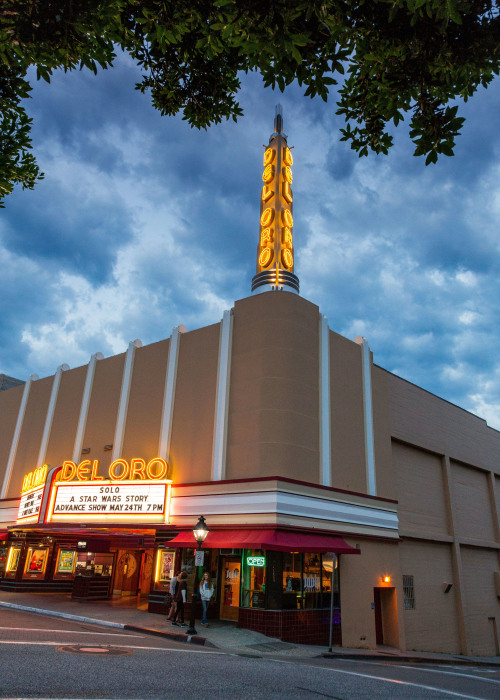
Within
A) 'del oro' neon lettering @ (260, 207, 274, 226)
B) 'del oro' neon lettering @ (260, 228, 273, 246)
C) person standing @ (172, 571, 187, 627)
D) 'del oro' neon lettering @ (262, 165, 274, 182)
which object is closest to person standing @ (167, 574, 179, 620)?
person standing @ (172, 571, 187, 627)

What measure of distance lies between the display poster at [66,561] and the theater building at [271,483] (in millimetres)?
71

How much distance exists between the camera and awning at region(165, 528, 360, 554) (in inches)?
727

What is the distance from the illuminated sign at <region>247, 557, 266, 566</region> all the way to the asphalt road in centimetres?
417

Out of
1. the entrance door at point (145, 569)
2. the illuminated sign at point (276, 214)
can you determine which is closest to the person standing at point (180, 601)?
the entrance door at point (145, 569)

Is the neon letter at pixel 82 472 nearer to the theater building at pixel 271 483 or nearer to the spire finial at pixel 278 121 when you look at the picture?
the theater building at pixel 271 483

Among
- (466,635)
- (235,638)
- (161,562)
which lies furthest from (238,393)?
(466,635)

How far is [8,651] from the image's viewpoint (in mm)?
10172

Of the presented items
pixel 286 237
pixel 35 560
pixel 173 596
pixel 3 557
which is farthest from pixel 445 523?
pixel 3 557

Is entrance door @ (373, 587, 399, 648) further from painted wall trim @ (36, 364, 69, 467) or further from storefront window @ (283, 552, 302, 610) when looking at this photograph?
painted wall trim @ (36, 364, 69, 467)

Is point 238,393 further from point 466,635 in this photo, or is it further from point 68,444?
point 466,635

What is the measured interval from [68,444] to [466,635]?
74.7 feet

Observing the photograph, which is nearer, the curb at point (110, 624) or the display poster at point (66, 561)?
the curb at point (110, 624)

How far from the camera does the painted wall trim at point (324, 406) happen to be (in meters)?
22.0

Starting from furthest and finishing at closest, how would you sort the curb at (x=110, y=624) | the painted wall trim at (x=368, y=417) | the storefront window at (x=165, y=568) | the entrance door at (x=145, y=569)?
the entrance door at (x=145, y=569) → the painted wall trim at (x=368, y=417) → the storefront window at (x=165, y=568) → the curb at (x=110, y=624)
